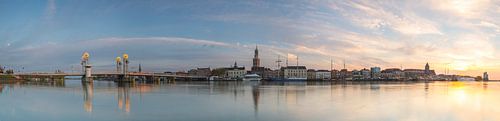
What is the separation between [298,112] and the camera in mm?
25203

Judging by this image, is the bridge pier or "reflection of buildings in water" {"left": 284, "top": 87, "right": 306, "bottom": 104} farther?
the bridge pier

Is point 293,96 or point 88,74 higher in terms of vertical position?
point 88,74

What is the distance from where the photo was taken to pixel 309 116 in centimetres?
2312

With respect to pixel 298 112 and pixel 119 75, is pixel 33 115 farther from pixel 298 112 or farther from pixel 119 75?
pixel 119 75

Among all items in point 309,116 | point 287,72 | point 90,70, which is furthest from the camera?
point 287,72

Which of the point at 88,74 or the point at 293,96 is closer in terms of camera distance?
the point at 293,96

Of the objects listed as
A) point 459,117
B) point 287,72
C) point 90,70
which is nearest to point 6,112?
point 459,117

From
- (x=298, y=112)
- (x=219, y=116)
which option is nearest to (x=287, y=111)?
(x=298, y=112)

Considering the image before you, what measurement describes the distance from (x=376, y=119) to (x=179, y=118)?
31.6ft

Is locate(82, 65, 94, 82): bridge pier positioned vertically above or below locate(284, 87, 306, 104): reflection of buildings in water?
above

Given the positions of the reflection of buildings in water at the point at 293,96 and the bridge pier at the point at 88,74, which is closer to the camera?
the reflection of buildings in water at the point at 293,96

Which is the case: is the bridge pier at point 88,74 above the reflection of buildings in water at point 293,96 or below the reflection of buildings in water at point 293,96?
above

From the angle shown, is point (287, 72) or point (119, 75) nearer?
point (119, 75)

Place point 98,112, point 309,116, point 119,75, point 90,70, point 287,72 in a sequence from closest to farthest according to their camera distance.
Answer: point 309,116 → point 98,112 → point 90,70 → point 119,75 → point 287,72
